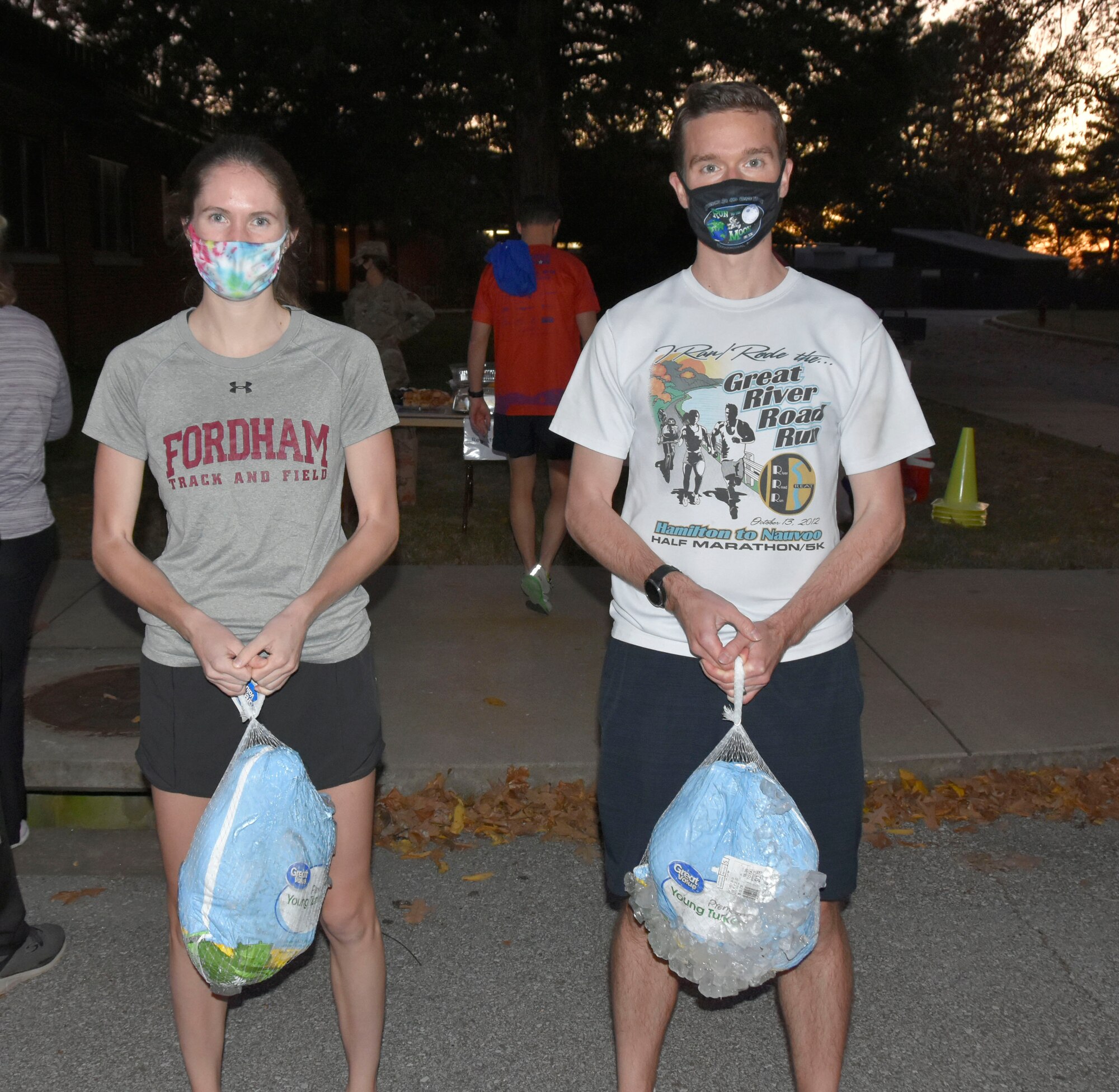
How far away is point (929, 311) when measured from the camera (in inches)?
1924

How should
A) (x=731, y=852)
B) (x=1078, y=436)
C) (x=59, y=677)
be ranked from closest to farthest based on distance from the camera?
1. (x=731, y=852)
2. (x=59, y=677)
3. (x=1078, y=436)

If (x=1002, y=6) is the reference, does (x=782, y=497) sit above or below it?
below

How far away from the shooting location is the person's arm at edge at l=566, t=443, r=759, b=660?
237 centimetres

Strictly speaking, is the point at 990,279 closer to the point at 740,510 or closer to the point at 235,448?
the point at 740,510

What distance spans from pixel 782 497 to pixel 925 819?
269 cm

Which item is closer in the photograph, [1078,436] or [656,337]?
[656,337]

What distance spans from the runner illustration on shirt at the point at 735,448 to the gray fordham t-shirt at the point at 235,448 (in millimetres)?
729

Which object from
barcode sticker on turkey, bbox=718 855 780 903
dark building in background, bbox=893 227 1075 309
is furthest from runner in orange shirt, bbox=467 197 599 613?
dark building in background, bbox=893 227 1075 309

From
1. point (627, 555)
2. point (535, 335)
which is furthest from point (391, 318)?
point (627, 555)

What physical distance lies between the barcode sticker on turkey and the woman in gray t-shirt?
33.3 inches

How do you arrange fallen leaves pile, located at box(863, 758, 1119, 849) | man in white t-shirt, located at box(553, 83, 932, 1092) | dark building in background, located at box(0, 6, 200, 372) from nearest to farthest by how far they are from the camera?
man in white t-shirt, located at box(553, 83, 932, 1092)
fallen leaves pile, located at box(863, 758, 1119, 849)
dark building in background, located at box(0, 6, 200, 372)

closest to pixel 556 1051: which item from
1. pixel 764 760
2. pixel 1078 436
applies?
pixel 764 760

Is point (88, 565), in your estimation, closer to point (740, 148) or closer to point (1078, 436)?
point (740, 148)

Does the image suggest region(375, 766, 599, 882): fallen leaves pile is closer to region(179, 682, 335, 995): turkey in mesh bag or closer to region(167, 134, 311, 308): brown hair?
region(179, 682, 335, 995): turkey in mesh bag
